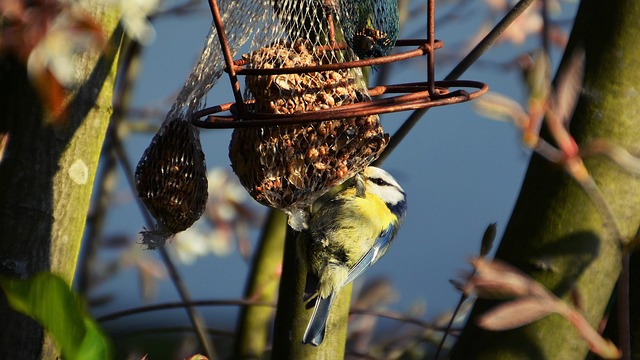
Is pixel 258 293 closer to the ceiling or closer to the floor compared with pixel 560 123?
closer to the floor

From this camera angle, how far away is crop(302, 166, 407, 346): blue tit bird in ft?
5.06

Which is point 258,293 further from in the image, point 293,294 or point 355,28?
point 355,28

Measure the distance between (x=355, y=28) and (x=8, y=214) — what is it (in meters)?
0.64

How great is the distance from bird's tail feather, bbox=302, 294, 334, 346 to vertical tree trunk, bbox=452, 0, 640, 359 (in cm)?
29

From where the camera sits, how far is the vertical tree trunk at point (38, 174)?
1.36 meters

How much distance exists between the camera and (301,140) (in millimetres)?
1224

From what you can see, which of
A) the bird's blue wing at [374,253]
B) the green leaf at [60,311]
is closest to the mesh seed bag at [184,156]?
the bird's blue wing at [374,253]

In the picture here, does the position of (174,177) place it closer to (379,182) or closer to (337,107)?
(337,107)

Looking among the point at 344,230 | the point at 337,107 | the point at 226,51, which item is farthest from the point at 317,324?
the point at 226,51

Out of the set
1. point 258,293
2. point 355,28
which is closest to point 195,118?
point 355,28

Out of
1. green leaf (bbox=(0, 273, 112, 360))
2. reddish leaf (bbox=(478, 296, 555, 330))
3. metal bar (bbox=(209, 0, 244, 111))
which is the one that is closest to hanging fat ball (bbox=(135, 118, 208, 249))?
metal bar (bbox=(209, 0, 244, 111))

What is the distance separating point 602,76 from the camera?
4.00 ft

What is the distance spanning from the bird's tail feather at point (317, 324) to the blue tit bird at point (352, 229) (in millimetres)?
17

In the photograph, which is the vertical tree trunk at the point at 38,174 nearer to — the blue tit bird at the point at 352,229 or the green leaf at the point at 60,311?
the blue tit bird at the point at 352,229
